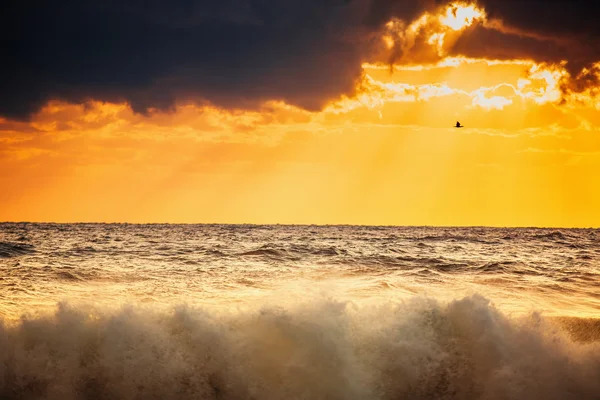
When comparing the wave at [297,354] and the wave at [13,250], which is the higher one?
the wave at [13,250]

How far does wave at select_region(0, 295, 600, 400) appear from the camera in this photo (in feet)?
24.4

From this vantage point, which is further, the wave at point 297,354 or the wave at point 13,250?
the wave at point 13,250

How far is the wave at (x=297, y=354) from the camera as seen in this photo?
745 centimetres

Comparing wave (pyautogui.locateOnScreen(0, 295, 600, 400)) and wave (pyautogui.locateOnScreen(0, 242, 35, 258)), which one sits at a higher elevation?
wave (pyautogui.locateOnScreen(0, 242, 35, 258))

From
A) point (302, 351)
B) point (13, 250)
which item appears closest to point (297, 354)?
point (302, 351)

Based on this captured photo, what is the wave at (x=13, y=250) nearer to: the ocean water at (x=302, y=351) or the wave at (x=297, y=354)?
the ocean water at (x=302, y=351)

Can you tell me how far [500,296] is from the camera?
41.2ft

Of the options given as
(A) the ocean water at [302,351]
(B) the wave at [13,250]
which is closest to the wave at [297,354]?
(A) the ocean water at [302,351]

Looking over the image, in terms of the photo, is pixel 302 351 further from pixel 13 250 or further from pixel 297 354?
pixel 13 250

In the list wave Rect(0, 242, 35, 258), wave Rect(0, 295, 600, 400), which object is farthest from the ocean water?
wave Rect(0, 242, 35, 258)

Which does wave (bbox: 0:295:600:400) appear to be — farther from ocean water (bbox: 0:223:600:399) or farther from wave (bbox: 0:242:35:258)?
wave (bbox: 0:242:35:258)

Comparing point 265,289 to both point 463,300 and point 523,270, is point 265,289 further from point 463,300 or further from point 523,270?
point 523,270

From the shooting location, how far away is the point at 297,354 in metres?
7.96

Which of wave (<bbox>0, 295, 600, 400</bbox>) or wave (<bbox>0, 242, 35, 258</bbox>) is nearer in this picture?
wave (<bbox>0, 295, 600, 400</bbox>)
